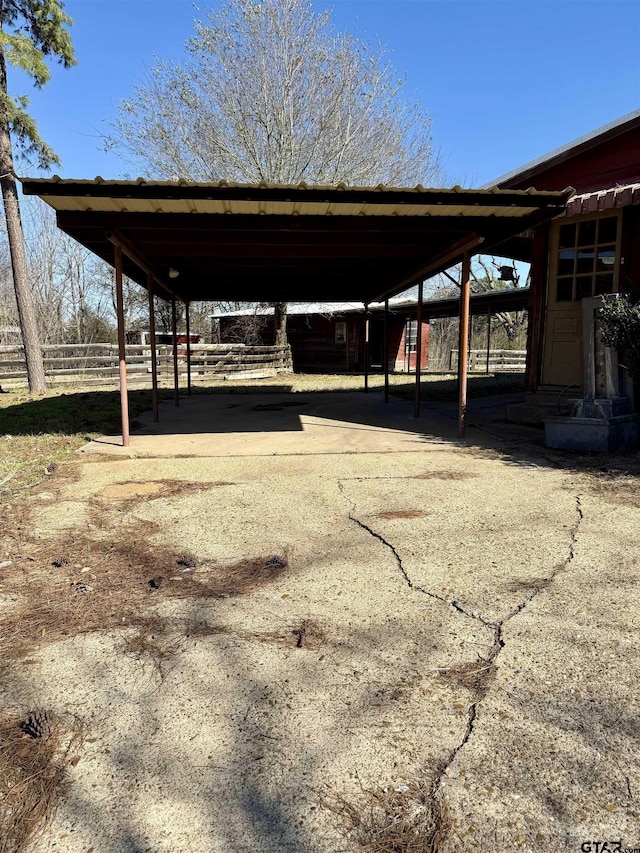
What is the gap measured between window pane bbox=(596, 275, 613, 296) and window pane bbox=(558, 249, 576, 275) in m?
0.46

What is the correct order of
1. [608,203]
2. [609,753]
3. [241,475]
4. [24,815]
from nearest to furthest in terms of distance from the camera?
[24,815], [609,753], [241,475], [608,203]

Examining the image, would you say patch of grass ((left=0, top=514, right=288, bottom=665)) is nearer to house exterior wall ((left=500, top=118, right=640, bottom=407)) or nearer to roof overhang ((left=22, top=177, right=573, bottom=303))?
roof overhang ((left=22, top=177, right=573, bottom=303))

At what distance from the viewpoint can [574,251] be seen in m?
7.71

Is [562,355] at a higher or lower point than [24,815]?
higher

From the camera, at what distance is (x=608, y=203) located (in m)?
6.45

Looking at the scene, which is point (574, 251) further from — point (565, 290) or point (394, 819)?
point (394, 819)

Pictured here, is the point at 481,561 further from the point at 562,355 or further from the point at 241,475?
the point at 562,355

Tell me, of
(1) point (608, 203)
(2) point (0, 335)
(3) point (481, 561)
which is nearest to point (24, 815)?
(3) point (481, 561)

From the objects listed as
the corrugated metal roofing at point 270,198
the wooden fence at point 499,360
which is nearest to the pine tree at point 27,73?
the corrugated metal roofing at point 270,198

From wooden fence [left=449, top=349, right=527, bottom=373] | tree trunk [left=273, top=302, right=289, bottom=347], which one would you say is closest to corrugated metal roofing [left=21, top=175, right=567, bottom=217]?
tree trunk [left=273, top=302, right=289, bottom=347]

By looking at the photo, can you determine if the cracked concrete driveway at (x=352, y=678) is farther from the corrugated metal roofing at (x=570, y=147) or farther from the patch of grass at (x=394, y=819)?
the corrugated metal roofing at (x=570, y=147)

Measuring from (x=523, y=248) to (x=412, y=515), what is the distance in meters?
8.03

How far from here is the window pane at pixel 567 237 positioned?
7.72 metres

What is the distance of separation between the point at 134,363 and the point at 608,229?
15.4 metres
